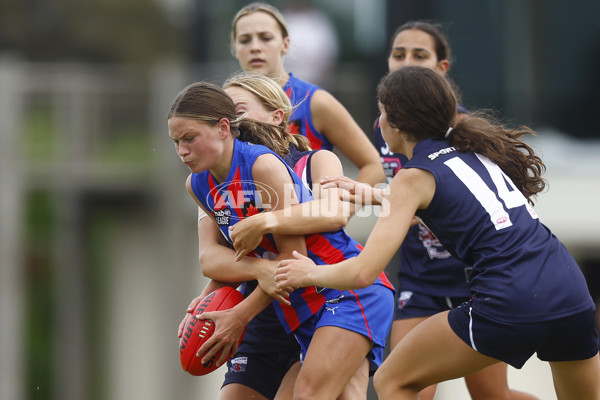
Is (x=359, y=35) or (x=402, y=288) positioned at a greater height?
(x=359, y=35)

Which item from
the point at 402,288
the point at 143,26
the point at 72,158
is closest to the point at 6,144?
the point at 72,158

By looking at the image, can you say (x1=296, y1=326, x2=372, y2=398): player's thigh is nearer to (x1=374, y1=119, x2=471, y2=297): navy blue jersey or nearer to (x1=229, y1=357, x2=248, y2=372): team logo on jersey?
(x1=229, y1=357, x2=248, y2=372): team logo on jersey

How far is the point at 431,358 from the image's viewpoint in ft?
14.2

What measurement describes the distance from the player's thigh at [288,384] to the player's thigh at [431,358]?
42 centimetres

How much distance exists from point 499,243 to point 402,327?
1403 mm

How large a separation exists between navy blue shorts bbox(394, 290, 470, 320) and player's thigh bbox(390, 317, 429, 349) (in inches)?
0.9

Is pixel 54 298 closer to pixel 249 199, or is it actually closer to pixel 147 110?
pixel 147 110

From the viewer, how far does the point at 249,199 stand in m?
4.55

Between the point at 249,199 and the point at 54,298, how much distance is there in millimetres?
14280

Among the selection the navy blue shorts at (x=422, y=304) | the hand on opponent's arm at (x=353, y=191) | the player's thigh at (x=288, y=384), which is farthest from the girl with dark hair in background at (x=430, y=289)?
the hand on opponent's arm at (x=353, y=191)

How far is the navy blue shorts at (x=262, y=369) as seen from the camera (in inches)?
191

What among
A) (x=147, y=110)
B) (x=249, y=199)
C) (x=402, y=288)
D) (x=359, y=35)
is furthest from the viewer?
(x=147, y=110)

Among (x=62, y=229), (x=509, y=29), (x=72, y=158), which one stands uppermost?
(x=509, y=29)

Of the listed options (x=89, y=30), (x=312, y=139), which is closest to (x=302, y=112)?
(x=312, y=139)
